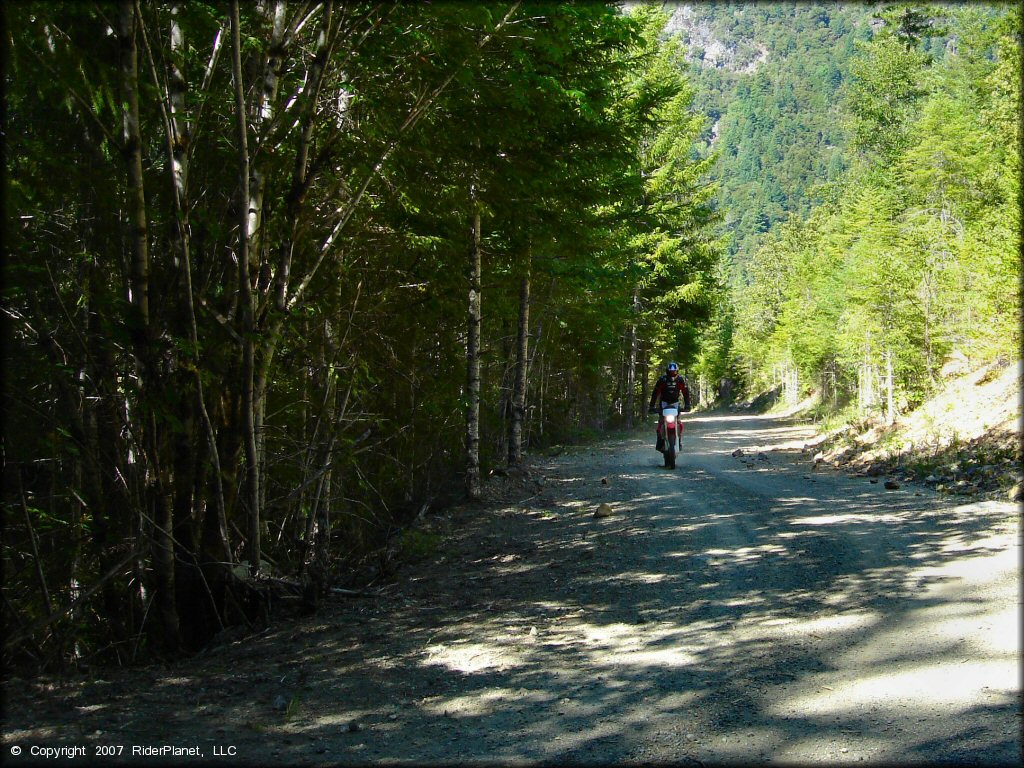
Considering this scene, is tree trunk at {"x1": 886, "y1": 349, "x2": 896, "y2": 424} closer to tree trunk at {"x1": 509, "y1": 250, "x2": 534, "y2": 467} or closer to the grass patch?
tree trunk at {"x1": 509, "y1": 250, "x2": 534, "y2": 467}

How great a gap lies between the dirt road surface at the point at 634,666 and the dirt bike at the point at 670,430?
6.58m

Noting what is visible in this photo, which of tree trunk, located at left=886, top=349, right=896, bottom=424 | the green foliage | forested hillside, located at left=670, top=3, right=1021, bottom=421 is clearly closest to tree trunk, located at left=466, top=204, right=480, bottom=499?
forested hillside, located at left=670, top=3, right=1021, bottom=421

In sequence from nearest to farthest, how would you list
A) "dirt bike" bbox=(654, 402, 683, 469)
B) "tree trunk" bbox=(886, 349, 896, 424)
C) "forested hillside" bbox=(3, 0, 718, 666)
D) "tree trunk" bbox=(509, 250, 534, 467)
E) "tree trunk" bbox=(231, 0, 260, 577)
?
"tree trunk" bbox=(231, 0, 260, 577), "forested hillside" bbox=(3, 0, 718, 666), "tree trunk" bbox=(509, 250, 534, 467), "dirt bike" bbox=(654, 402, 683, 469), "tree trunk" bbox=(886, 349, 896, 424)

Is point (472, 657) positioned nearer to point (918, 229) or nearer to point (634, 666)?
point (634, 666)

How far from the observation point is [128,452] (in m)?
6.98

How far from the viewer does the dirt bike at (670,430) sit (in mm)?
15812

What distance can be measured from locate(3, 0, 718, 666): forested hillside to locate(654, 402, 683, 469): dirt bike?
7.48m

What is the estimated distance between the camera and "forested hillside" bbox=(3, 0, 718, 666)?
5.99m

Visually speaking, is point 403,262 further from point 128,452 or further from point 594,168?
point 128,452

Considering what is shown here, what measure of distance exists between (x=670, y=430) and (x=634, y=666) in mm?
11048

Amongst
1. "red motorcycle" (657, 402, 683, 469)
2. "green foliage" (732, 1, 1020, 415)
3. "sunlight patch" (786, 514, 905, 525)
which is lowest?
"sunlight patch" (786, 514, 905, 525)

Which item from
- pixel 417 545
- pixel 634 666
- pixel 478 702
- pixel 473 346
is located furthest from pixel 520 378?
pixel 478 702

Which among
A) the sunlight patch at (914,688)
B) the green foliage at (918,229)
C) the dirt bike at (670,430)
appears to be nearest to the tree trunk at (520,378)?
the dirt bike at (670,430)

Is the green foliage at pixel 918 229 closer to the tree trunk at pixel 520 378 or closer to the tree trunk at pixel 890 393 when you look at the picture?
the tree trunk at pixel 890 393
